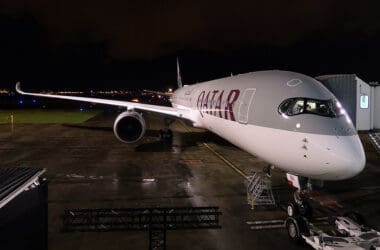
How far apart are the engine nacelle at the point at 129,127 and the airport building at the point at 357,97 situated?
14042 millimetres

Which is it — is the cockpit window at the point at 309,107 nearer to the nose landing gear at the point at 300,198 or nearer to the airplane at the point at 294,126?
the airplane at the point at 294,126

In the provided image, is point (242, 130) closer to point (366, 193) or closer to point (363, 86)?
point (366, 193)

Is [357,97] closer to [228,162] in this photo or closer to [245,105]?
[228,162]

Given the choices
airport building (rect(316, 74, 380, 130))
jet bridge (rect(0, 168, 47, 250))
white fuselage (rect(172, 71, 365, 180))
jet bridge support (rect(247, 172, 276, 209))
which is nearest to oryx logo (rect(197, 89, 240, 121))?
white fuselage (rect(172, 71, 365, 180))

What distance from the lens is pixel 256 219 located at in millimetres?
10758

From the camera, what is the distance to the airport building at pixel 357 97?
27875mm

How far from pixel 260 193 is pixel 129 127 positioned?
10.7m

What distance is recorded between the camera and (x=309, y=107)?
9.35 m

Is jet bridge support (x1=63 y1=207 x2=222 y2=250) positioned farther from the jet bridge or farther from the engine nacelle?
the engine nacelle

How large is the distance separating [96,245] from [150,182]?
19.7 ft

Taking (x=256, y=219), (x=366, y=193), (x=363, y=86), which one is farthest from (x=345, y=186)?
(x=363, y=86)

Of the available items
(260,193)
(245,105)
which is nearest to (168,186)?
(260,193)

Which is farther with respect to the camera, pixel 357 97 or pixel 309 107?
pixel 357 97

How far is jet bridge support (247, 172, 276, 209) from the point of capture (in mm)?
12078
